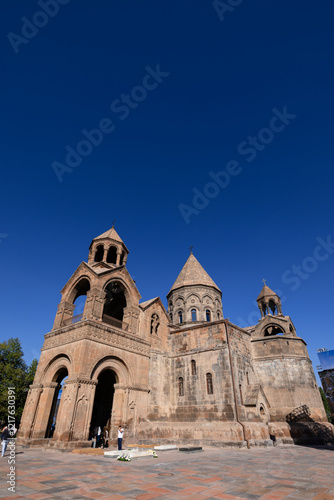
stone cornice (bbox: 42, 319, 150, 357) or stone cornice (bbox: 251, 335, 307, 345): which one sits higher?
stone cornice (bbox: 251, 335, 307, 345)

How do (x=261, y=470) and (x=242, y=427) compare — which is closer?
(x=261, y=470)

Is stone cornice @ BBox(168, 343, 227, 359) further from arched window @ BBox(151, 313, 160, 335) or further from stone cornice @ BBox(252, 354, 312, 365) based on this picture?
stone cornice @ BBox(252, 354, 312, 365)

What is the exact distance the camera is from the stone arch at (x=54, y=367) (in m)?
15.9

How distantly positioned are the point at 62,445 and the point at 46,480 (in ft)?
23.1

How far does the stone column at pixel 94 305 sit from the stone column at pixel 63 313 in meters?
2.68

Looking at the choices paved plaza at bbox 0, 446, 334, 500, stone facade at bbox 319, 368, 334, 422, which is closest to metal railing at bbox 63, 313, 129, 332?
paved plaza at bbox 0, 446, 334, 500

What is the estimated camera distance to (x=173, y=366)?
1994 cm

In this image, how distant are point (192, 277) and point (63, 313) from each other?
13.7m

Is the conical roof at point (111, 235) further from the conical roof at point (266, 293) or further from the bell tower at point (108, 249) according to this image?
the conical roof at point (266, 293)

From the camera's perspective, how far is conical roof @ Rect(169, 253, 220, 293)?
2755cm

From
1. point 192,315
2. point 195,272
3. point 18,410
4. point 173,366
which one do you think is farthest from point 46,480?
point 18,410

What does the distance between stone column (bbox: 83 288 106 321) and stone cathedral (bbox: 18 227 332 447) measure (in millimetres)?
61

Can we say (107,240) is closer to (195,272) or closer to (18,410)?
(195,272)

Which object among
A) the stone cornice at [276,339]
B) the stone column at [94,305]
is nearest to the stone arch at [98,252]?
the stone column at [94,305]
